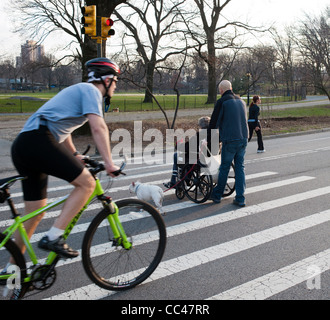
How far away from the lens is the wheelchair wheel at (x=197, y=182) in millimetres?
6660

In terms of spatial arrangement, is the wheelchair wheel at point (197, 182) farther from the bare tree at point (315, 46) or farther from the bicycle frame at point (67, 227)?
the bare tree at point (315, 46)

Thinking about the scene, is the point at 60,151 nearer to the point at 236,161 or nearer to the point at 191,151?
the point at 191,151

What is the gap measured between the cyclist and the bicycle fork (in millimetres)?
219

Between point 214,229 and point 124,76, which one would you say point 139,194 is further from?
point 124,76

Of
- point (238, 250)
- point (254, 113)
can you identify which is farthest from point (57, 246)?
point (254, 113)

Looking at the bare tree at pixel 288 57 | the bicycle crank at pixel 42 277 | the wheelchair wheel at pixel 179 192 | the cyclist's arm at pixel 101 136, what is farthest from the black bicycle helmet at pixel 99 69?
the bare tree at pixel 288 57

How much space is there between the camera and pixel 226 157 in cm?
652

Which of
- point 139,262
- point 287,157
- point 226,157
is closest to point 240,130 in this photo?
point 226,157

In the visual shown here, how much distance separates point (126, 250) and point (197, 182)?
314 centimetres

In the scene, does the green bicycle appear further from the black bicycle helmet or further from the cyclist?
the black bicycle helmet

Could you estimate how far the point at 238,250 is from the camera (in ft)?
15.3

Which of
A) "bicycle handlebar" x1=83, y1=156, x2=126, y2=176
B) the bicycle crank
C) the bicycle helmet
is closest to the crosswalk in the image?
the bicycle crank

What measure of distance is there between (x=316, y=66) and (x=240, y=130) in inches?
1368
